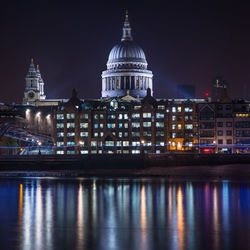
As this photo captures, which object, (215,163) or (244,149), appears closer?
(215,163)

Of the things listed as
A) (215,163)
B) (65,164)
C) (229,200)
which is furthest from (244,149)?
(229,200)

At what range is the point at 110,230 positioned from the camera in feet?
149

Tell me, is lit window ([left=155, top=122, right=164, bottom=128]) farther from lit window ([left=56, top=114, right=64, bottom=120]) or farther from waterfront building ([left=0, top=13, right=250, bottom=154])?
lit window ([left=56, top=114, right=64, bottom=120])

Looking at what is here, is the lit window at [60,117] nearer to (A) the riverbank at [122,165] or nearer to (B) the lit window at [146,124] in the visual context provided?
(B) the lit window at [146,124]

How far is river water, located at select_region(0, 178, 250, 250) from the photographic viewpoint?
4109cm

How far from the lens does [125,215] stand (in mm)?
52344

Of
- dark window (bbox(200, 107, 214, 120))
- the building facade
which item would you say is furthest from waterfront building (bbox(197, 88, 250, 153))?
the building facade

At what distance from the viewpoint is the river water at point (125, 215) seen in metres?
41.1

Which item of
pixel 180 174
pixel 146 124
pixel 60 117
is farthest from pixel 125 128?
pixel 180 174

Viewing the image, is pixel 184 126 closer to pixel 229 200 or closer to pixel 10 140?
pixel 10 140

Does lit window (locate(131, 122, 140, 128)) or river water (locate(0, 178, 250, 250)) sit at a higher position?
lit window (locate(131, 122, 140, 128))

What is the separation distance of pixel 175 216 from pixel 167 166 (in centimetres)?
6344

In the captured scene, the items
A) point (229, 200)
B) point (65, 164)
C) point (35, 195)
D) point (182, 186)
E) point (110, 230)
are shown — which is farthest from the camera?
point (65, 164)

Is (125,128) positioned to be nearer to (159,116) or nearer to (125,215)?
(159,116)
